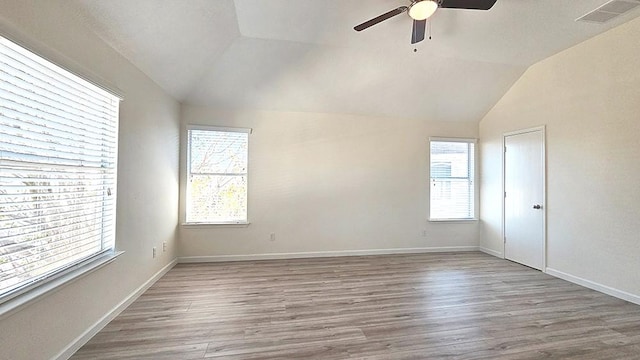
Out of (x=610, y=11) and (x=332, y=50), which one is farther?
(x=332, y=50)

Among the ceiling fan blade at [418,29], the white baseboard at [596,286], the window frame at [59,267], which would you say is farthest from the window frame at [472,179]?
the window frame at [59,267]

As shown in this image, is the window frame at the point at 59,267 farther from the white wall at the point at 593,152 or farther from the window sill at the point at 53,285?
the white wall at the point at 593,152

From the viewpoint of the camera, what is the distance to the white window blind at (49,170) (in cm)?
165

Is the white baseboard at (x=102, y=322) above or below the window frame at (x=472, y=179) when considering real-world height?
below

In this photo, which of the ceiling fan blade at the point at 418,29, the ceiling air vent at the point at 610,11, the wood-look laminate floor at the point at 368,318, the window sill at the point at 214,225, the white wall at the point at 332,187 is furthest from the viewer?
the white wall at the point at 332,187

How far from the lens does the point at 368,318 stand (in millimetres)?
2682

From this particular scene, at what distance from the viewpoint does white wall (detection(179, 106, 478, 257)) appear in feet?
15.3

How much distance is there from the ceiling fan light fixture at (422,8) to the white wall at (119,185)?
8.57ft

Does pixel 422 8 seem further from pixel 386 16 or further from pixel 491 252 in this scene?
pixel 491 252

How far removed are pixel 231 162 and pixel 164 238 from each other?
4.81ft

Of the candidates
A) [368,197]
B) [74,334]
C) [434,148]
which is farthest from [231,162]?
[434,148]

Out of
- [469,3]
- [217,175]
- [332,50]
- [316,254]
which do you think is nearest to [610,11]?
[469,3]

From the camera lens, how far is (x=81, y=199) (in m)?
2.31

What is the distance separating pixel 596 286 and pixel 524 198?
1421 mm
